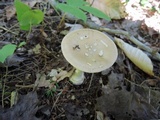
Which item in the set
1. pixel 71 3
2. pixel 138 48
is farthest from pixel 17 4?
pixel 138 48

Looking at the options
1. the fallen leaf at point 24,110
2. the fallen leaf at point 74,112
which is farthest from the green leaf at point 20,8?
the fallen leaf at point 74,112

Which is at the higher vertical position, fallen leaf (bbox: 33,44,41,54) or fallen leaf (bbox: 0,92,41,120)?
fallen leaf (bbox: 33,44,41,54)

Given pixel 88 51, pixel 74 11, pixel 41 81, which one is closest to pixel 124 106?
pixel 88 51

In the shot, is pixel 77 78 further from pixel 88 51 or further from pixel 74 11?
pixel 74 11

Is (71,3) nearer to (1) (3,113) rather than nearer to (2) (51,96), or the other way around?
(2) (51,96)

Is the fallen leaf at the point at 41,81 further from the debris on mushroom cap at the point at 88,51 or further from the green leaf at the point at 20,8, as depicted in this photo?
the green leaf at the point at 20,8

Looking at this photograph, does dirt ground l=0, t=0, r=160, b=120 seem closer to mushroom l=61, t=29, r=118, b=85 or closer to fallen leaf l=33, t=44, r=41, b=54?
fallen leaf l=33, t=44, r=41, b=54

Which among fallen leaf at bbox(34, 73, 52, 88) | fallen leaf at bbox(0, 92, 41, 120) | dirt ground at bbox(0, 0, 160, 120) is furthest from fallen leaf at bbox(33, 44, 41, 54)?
fallen leaf at bbox(0, 92, 41, 120)
